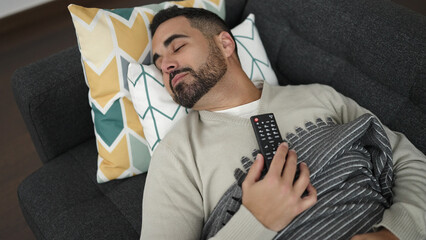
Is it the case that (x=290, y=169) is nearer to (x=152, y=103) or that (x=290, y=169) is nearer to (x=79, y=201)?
(x=152, y=103)

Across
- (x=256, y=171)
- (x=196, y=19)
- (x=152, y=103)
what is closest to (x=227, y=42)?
(x=196, y=19)

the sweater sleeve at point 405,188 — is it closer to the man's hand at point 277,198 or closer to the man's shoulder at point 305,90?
the man's shoulder at point 305,90

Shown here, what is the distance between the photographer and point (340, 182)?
1092 mm

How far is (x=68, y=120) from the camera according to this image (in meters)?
1.48

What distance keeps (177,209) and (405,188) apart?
2.11 feet

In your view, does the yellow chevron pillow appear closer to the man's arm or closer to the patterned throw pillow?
the patterned throw pillow

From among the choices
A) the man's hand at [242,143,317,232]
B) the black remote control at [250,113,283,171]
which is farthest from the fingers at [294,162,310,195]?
the black remote control at [250,113,283,171]

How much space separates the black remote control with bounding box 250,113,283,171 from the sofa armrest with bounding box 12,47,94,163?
71 cm

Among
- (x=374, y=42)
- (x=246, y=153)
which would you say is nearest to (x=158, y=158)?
(x=246, y=153)

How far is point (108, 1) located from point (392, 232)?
314cm

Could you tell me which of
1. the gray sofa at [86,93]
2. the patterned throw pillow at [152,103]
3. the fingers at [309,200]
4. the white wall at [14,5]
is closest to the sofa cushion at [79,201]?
the gray sofa at [86,93]

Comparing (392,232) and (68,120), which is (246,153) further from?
(68,120)

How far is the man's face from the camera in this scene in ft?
4.12

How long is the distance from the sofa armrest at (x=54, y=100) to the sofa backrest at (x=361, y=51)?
0.83 metres
